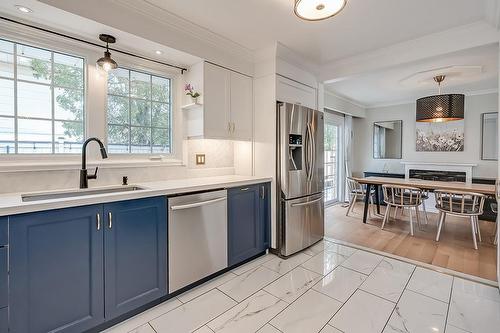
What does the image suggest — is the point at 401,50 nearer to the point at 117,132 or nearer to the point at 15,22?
the point at 117,132

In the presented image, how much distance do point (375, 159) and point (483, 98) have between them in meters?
2.32

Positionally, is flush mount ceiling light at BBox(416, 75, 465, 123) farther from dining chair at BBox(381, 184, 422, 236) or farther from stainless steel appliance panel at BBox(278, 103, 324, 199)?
stainless steel appliance panel at BBox(278, 103, 324, 199)

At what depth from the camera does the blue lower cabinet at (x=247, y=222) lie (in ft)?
8.16

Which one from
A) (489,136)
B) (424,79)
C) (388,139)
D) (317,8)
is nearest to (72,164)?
(317,8)

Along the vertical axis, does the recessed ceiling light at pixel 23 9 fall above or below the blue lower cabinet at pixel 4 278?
above

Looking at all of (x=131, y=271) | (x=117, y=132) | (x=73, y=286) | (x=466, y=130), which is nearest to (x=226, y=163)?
(x=117, y=132)

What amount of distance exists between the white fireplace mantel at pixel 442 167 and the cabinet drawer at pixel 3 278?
256 inches

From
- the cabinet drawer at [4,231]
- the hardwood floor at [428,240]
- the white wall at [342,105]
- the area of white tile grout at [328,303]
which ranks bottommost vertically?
the area of white tile grout at [328,303]

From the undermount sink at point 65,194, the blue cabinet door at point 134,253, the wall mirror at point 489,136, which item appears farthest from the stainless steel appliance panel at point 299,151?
the wall mirror at point 489,136

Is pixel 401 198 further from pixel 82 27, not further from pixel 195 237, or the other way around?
pixel 82 27

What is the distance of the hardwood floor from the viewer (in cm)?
275

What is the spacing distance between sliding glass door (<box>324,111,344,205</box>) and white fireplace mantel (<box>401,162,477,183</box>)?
4.80 ft

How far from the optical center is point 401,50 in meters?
2.73

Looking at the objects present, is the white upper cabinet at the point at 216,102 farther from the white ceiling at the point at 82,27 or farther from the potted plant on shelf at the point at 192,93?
the white ceiling at the point at 82,27
